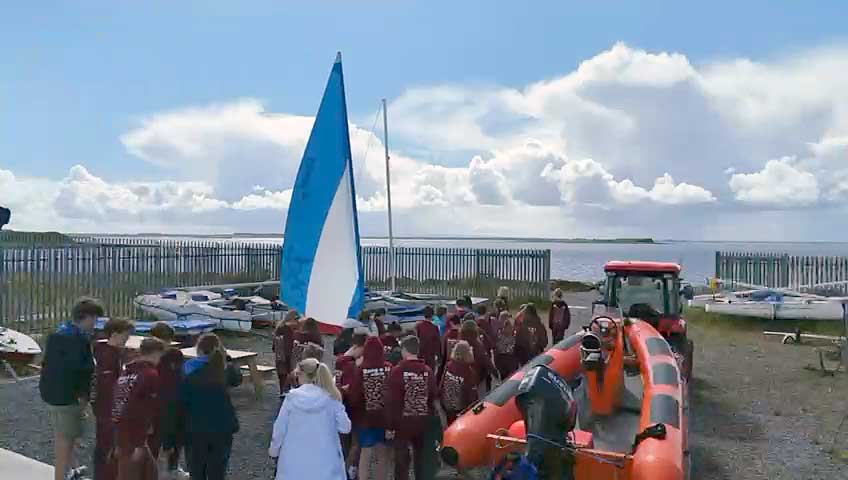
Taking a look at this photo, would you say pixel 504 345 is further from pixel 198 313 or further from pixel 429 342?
pixel 198 313

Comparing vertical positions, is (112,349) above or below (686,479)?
above

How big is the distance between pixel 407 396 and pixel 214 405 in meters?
1.37

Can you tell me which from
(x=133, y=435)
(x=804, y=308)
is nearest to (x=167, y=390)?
(x=133, y=435)

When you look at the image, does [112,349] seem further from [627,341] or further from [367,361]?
[627,341]

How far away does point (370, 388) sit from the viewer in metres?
5.47

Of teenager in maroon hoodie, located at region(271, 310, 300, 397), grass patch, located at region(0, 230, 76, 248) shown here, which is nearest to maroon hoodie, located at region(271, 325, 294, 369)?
teenager in maroon hoodie, located at region(271, 310, 300, 397)

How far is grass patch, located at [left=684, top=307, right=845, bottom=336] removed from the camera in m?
16.3

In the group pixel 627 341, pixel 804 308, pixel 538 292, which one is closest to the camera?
pixel 627 341

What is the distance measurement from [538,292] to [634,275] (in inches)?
422

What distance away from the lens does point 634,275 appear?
10234 millimetres

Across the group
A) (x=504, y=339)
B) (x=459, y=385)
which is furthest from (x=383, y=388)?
(x=504, y=339)

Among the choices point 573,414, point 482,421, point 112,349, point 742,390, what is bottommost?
point 742,390

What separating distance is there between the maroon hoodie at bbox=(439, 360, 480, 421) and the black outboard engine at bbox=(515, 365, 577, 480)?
5.57 feet

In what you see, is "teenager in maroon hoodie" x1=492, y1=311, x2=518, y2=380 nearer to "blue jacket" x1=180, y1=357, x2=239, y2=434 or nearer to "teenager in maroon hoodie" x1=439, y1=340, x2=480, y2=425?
"teenager in maroon hoodie" x1=439, y1=340, x2=480, y2=425
